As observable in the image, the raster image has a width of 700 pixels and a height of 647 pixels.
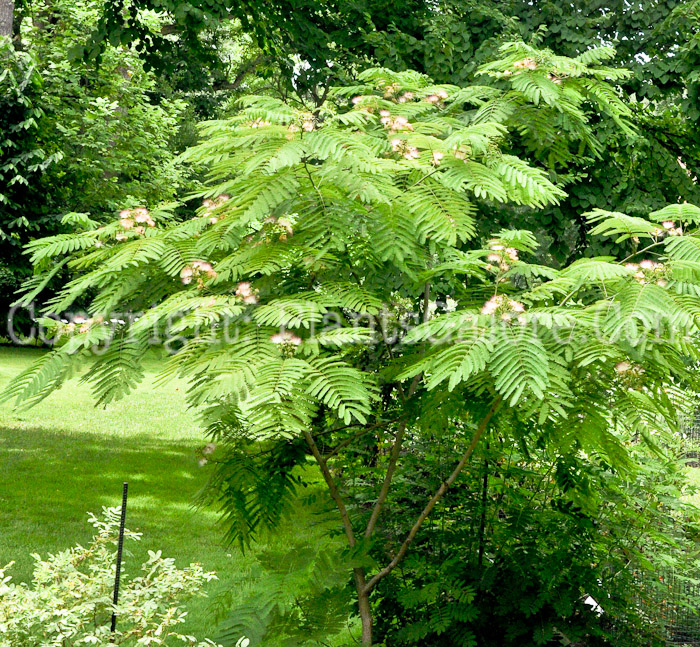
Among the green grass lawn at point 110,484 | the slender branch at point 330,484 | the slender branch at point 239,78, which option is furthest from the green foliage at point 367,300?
the slender branch at point 239,78

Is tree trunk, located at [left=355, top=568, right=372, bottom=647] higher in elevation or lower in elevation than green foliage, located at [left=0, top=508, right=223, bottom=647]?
lower

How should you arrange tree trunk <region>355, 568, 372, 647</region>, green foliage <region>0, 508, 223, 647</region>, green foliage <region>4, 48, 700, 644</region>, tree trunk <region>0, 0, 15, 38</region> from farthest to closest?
tree trunk <region>0, 0, 15, 38</region>, tree trunk <region>355, 568, 372, 647</region>, green foliage <region>0, 508, 223, 647</region>, green foliage <region>4, 48, 700, 644</region>

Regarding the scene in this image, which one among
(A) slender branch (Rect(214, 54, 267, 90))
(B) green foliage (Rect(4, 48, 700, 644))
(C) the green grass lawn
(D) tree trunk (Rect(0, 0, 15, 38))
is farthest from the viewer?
(A) slender branch (Rect(214, 54, 267, 90))

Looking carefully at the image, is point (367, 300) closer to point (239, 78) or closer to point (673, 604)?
point (673, 604)

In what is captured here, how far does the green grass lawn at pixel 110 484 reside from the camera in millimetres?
7160

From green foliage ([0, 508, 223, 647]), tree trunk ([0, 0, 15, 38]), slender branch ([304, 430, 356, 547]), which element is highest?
tree trunk ([0, 0, 15, 38])

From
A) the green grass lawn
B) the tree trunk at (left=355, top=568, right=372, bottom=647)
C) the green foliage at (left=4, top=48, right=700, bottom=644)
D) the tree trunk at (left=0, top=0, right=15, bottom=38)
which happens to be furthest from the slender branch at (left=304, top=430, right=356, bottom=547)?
the tree trunk at (left=0, top=0, right=15, bottom=38)

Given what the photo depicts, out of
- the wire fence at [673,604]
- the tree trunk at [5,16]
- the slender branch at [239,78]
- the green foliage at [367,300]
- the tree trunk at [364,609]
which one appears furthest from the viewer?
the slender branch at [239,78]

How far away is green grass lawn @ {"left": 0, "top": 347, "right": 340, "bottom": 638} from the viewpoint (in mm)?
7160

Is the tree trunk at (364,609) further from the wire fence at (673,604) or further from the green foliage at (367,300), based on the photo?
the wire fence at (673,604)

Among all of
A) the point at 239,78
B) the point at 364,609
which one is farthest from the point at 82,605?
the point at 239,78

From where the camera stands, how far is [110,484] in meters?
9.85

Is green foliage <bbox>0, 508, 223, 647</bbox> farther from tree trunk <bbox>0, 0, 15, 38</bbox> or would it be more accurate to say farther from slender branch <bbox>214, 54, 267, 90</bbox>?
slender branch <bbox>214, 54, 267, 90</bbox>

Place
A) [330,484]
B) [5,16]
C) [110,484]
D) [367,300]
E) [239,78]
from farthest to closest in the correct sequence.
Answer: [239,78]
[5,16]
[110,484]
[330,484]
[367,300]
